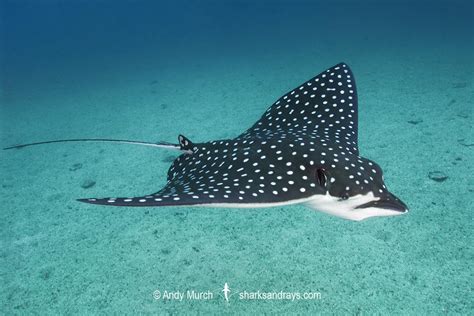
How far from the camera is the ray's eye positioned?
3127 mm

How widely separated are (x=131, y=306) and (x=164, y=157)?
13.4 feet

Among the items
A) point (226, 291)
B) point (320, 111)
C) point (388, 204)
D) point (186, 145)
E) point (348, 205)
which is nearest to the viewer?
point (388, 204)

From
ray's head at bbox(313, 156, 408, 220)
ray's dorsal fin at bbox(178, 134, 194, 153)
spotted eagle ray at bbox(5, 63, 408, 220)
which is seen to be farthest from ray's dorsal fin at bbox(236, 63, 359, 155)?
ray's head at bbox(313, 156, 408, 220)

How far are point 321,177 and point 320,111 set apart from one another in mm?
1846

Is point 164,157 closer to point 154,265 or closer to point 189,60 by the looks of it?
point 154,265

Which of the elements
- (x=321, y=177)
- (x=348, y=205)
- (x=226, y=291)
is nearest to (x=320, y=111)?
(x=321, y=177)

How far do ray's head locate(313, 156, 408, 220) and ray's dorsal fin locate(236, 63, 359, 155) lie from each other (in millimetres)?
980

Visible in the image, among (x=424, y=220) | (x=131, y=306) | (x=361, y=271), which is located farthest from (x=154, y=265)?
(x=424, y=220)

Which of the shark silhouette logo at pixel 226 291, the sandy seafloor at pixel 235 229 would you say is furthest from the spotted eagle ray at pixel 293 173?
the shark silhouette logo at pixel 226 291

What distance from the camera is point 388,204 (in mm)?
2910

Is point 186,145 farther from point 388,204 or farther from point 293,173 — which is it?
point 388,204

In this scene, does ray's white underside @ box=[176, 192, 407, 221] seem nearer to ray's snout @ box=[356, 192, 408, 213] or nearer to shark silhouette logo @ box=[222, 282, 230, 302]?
ray's snout @ box=[356, 192, 408, 213]

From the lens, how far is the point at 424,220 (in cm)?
455

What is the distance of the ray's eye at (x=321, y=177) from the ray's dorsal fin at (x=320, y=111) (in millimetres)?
1030
